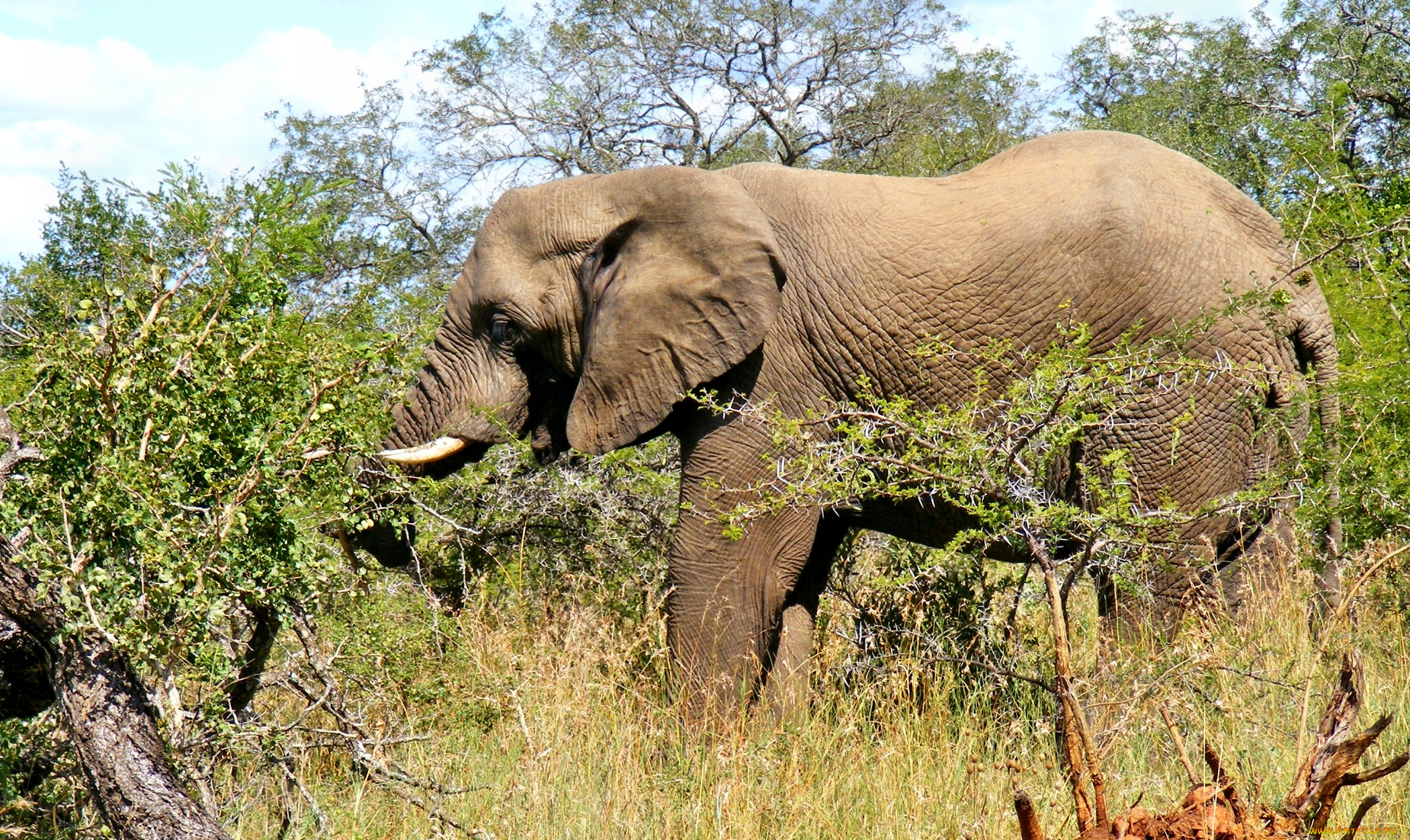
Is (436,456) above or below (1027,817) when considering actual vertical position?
above

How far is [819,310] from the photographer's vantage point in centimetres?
537

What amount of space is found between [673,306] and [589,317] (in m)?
0.43

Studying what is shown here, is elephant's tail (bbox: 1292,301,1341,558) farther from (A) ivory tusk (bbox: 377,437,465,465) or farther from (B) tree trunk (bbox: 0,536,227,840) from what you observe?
(B) tree trunk (bbox: 0,536,227,840)

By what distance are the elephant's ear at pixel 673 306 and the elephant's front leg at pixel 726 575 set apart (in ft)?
0.99

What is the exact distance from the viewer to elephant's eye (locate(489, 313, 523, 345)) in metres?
5.73

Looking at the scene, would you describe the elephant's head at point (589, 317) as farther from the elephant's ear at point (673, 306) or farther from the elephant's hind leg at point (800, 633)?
the elephant's hind leg at point (800, 633)

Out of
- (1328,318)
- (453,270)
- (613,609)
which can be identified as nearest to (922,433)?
(1328,318)

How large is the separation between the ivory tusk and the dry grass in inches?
22.9

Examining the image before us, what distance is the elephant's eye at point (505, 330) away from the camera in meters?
5.73

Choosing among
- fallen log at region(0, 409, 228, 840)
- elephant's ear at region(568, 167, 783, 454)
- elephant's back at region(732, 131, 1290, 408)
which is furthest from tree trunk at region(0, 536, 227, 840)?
elephant's back at region(732, 131, 1290, 408)

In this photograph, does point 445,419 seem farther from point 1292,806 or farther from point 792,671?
point 1292,806

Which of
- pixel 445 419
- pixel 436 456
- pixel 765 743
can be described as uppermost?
pixel 445 419

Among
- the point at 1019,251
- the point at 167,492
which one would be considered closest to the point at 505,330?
the point at 1019,251

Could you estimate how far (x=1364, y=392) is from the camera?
3.96 meters
